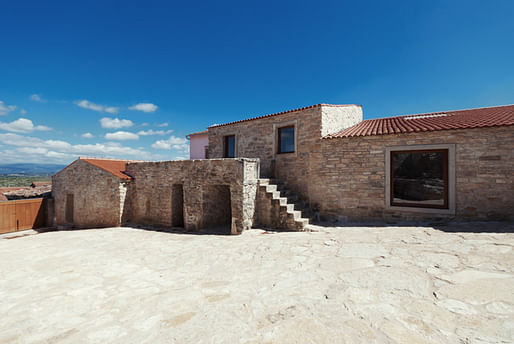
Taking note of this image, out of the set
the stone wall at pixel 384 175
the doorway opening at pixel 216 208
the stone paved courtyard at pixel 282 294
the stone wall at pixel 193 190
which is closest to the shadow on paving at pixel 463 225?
the stone paved courtyard at pixel 282 294

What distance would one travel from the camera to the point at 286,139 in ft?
34.0

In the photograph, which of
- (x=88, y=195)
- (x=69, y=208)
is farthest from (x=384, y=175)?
(x=69, y=208)

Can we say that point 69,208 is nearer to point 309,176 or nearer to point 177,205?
point 177,205

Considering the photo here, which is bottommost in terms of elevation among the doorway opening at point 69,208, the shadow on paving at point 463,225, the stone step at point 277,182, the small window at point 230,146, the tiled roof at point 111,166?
the doorway opening at point 69,208

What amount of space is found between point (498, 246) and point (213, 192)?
8263mm

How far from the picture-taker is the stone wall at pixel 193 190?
332 inches

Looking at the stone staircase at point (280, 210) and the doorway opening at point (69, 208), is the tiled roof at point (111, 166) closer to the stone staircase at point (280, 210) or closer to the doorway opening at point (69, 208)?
the doorway opening at point (69, 208)

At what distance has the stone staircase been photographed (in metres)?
7.89

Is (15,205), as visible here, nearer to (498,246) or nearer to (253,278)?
(253,278)

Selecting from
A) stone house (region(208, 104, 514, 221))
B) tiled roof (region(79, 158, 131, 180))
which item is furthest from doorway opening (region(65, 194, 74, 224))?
stone house (region(208, 104, 514, 221))

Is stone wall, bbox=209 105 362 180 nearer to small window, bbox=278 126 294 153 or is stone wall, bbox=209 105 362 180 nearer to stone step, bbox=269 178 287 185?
small window, bbox=278 126 294 153

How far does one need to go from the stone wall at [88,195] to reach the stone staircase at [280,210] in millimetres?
7251

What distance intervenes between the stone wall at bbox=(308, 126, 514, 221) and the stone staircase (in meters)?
0.69

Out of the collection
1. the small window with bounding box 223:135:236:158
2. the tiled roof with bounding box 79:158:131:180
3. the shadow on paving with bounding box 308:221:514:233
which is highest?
the small window with bounding box 223:135:236:158
